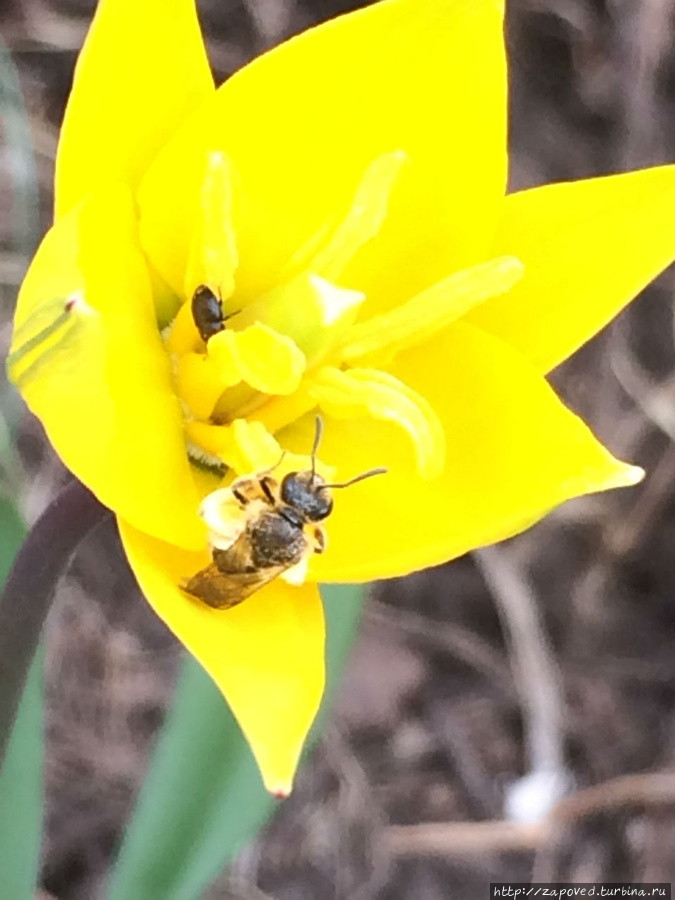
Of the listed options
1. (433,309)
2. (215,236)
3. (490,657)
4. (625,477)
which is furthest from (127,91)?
(490,657)

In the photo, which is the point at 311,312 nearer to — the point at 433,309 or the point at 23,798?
the point at 433,309

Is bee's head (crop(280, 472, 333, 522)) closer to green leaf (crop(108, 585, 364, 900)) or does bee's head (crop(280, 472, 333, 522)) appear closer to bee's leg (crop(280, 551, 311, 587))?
bee's leg (crop(280, 551, 311, 587))

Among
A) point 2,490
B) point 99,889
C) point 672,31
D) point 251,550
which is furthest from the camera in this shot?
point 672,31

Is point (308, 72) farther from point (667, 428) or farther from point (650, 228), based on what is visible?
point (667, 428)

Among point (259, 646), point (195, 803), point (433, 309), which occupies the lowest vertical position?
point (195, 803)

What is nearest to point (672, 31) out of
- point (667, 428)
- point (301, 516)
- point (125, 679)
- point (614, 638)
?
point (667, 428)
